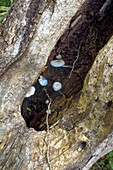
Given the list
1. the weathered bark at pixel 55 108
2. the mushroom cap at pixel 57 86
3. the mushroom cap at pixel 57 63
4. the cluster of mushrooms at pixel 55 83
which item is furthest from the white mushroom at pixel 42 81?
the weathered bark at pixel 55 108

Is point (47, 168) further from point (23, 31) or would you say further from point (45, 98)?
point (23, 31)

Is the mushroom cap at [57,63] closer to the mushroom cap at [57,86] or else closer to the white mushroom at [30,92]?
the mushroom cap at [57,86]

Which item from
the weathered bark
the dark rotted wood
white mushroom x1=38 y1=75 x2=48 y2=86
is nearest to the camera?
the weathered bark

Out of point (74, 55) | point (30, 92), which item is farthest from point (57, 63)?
point (30, 92)

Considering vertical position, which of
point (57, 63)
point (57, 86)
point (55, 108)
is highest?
point (57, 63)

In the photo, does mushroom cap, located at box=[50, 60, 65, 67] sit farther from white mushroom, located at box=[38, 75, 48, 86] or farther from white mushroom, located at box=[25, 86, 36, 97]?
white mushroom, located at box=[25, 86, 36, 97]

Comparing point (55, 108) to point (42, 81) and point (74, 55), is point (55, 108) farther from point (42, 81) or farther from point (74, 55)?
point (74, 55)

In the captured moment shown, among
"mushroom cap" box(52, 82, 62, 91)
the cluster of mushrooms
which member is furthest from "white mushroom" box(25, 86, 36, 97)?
"mushroom cap" box(52, 82, 62, 91)
